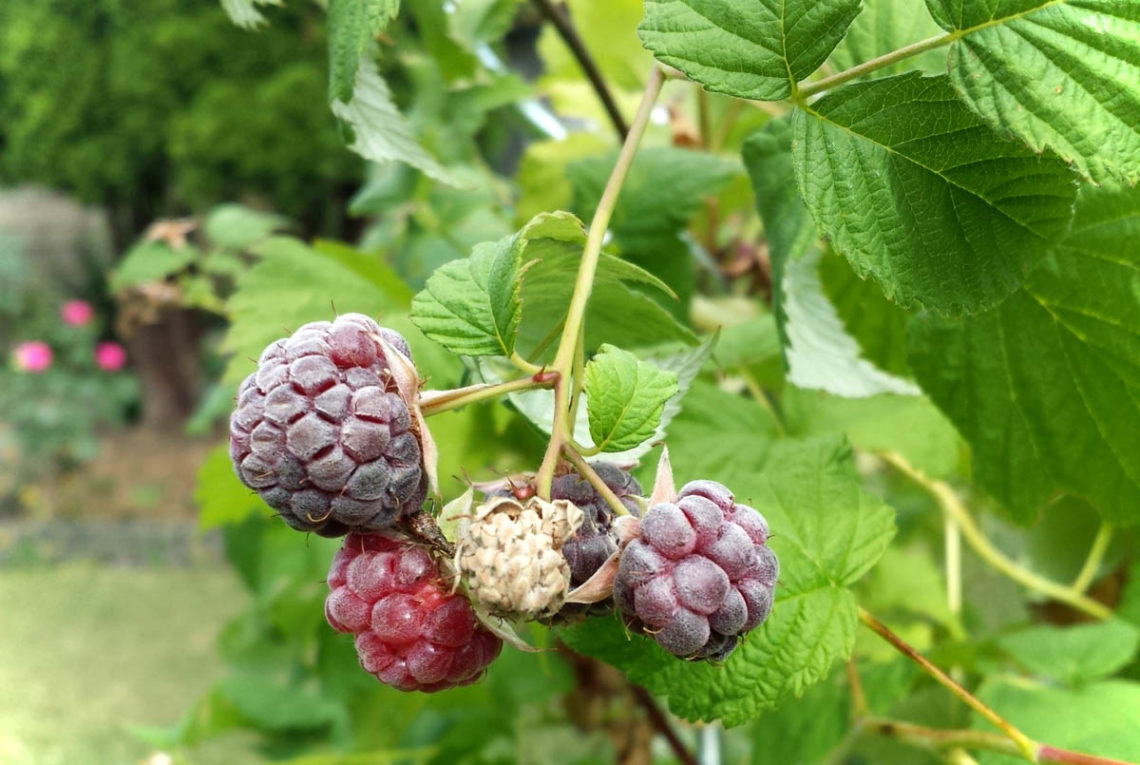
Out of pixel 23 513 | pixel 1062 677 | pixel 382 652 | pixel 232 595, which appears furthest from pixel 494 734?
pixel 23 513

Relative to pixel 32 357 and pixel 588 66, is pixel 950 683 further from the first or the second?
pixel 32 357

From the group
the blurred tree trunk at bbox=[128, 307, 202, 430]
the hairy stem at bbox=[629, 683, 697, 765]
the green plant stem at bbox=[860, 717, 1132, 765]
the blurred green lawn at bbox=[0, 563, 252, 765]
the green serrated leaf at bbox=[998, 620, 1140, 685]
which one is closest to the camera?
the green plant stem at bbox=[860, 717, 1132, 765]

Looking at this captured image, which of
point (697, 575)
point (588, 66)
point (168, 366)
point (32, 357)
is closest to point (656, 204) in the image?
point (588, 66)

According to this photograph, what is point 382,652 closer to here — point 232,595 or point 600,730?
point 600,730

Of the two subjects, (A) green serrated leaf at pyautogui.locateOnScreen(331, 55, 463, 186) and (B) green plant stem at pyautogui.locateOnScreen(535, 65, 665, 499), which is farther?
(A) green serrated leaf at pyautogui.locateOnScreen(331, 55, 463, 186)

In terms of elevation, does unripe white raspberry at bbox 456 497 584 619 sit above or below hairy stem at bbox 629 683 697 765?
above

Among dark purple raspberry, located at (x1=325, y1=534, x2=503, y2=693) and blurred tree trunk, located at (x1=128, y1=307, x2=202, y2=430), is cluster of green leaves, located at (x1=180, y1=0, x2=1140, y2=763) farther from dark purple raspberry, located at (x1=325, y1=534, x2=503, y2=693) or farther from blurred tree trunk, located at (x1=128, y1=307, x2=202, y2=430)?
blurred tree trunk, located at (x1=128, y1=307, x2=202, y2=430)

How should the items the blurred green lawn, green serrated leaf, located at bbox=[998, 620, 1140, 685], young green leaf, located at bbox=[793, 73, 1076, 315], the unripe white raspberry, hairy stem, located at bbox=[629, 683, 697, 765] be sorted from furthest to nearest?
1. the blurred green lawn
2. hairy stem, located at bbox=[629, 683, 697, 765]
3. green serrated leaf, located at bbox=[998, 620, 1140, 685]
4. young green leaf, located at bbox=[793, 73, 1076, 315]
5. the unripe white raspberry

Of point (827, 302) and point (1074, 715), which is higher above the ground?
point (827, 302)

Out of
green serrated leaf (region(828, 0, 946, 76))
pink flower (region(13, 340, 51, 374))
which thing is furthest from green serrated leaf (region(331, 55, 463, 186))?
pink flower (region(13, 340, 51, 374))
